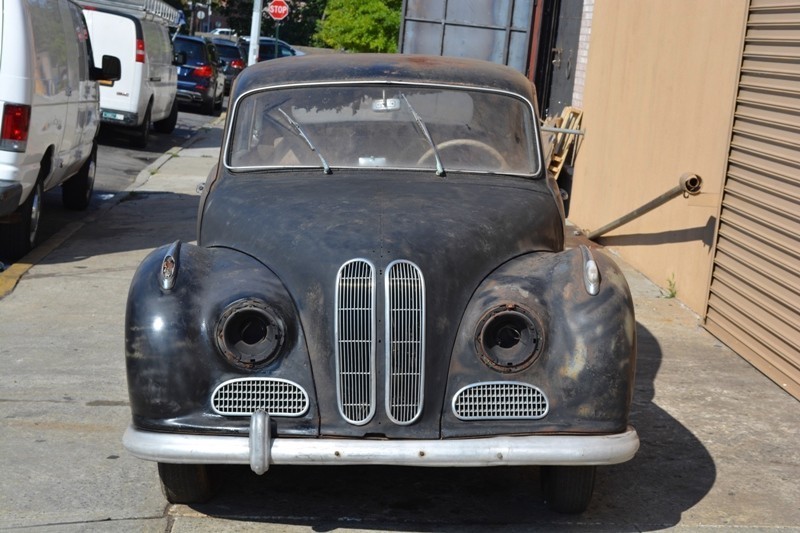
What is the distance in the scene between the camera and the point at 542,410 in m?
4.75

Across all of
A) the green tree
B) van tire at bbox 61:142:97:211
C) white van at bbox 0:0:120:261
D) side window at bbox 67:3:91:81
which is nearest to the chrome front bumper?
white van at bbox 0:0:120:261

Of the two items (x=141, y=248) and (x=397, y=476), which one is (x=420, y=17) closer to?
(x=141, y=248)

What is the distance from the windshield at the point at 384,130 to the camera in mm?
6152

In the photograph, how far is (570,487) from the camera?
5.08m

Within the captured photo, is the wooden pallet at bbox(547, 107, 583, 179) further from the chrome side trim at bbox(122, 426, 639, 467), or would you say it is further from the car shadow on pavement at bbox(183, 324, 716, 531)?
the chrome side trim at bbox(122, 426, 639, 467)

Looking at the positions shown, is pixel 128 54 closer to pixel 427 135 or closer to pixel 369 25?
pixel 369 25

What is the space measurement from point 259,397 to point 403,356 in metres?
0.58

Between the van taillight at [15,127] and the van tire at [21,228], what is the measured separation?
74 cm

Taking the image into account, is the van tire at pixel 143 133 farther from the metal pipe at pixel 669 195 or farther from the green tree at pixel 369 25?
the metal pipe at pixel 669 195

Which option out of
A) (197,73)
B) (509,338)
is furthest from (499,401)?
(197,73)

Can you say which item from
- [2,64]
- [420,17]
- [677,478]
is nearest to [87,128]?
[2,64]

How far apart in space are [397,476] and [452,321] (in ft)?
3.53

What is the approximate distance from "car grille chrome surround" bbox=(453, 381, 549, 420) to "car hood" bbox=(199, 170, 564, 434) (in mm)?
124

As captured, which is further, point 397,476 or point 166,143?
point 166,143
